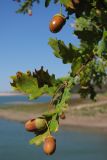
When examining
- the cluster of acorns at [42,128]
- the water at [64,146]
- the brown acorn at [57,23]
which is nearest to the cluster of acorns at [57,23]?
the brown acorn at [57,23]

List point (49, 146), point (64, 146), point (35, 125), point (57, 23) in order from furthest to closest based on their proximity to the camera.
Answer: point (64, 146) < point (57, 23) < point (35, 125) < point (49, 146)

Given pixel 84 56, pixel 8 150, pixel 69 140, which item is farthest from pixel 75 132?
pixel 84 56

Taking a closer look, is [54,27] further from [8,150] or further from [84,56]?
[8,150]

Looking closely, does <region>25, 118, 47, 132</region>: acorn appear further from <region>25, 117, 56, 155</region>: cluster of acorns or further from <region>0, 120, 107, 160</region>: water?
<region>0, 120, 107, 160</region>: water

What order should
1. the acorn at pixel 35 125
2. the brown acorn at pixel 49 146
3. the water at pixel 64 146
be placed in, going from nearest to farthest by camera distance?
the brown acorn at pixel 49 146 → the acorn at pixel 35 125 → the water at pixel 64 146

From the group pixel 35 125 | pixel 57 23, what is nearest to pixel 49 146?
pixel 35 125

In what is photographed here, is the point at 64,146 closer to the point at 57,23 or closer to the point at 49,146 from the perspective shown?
the point at 57,23

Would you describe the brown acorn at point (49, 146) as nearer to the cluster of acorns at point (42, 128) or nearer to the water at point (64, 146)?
the cluster of acorns at point (42, 128)

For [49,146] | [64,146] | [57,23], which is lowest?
[64,146]
